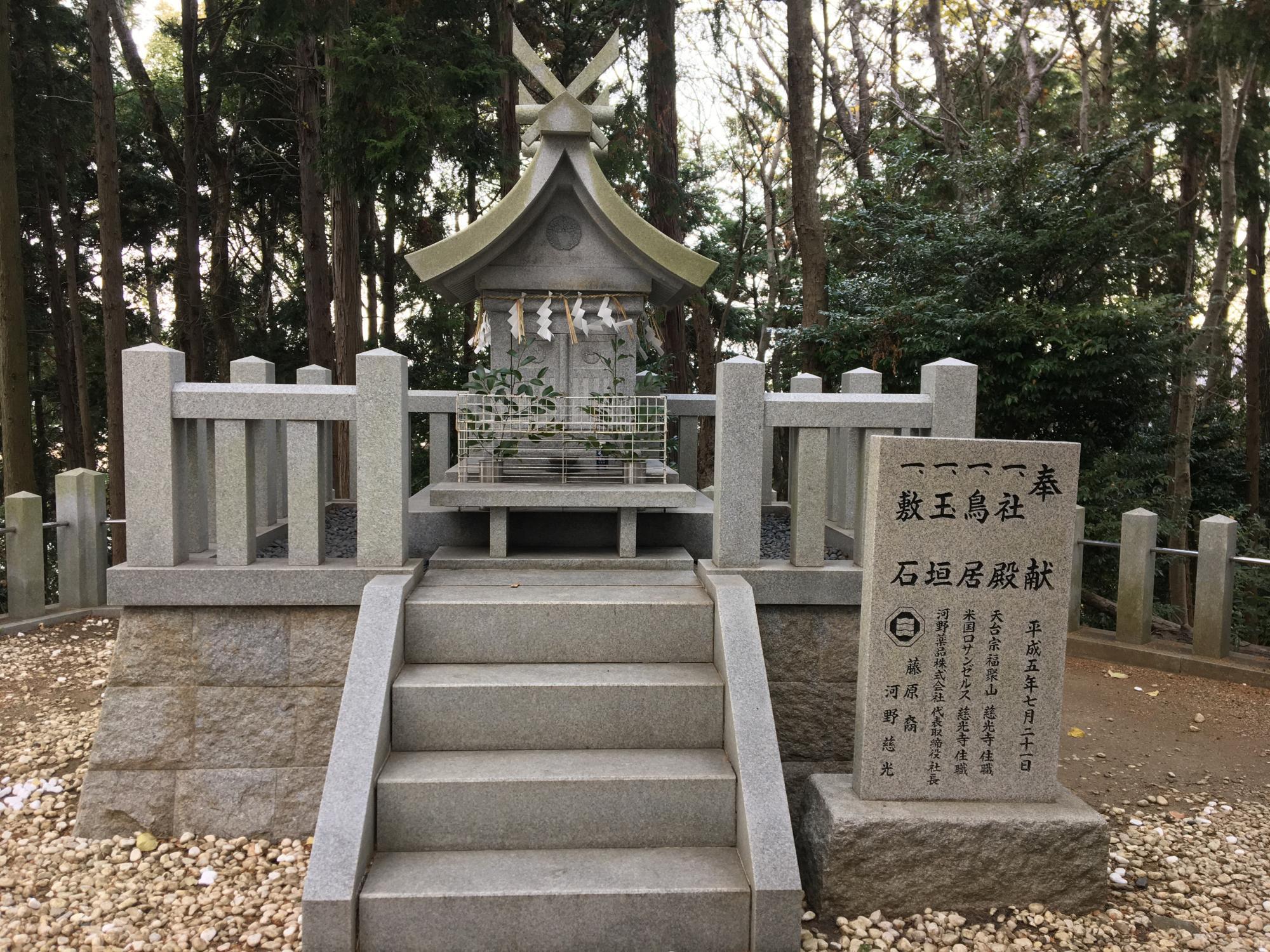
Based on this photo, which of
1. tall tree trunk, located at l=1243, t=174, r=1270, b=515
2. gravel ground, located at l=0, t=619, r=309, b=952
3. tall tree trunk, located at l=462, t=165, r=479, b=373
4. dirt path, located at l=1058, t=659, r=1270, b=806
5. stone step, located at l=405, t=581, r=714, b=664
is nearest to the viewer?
gravel ground, located at l=0, t=619, r=309, b=952

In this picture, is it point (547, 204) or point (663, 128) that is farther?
point (663, 128)

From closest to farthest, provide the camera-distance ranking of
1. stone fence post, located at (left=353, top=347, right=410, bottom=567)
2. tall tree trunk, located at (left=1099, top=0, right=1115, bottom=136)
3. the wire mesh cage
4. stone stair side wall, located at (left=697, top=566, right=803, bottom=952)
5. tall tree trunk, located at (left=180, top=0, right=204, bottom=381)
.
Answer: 1. stone stair side wall, located at (left=697, top=566, right=803, bottom=952)
2. stone fence post, located at (left=353, top=347, right=410, bottom=567)
3. the wire mesh cage
4. tall tree trunk, located at (left=1099, top=0, right=1115, bottom=136)
5. tall tree trunk, located at (left=180, top=0, right=204, bottom=381)

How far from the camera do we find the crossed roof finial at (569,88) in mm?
6254

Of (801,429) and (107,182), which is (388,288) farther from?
(801,429)

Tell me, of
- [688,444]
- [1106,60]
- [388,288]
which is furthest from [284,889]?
[1106,60]

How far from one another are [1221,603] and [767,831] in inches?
215

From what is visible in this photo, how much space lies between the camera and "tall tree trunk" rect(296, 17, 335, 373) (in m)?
12.5

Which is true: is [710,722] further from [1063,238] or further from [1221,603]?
[1063,238]

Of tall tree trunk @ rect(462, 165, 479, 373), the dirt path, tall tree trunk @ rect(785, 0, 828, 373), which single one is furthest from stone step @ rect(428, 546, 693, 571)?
tall tree trunk @ rect(462, 165, 479, 373)

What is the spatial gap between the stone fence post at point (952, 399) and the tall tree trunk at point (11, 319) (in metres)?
8.84

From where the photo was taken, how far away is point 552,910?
3186mm

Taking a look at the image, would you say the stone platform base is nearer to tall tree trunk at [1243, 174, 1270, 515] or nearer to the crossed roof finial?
the crossed roof finial

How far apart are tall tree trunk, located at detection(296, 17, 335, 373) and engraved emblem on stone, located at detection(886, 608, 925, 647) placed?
10.5m

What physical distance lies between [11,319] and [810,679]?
9148mm
